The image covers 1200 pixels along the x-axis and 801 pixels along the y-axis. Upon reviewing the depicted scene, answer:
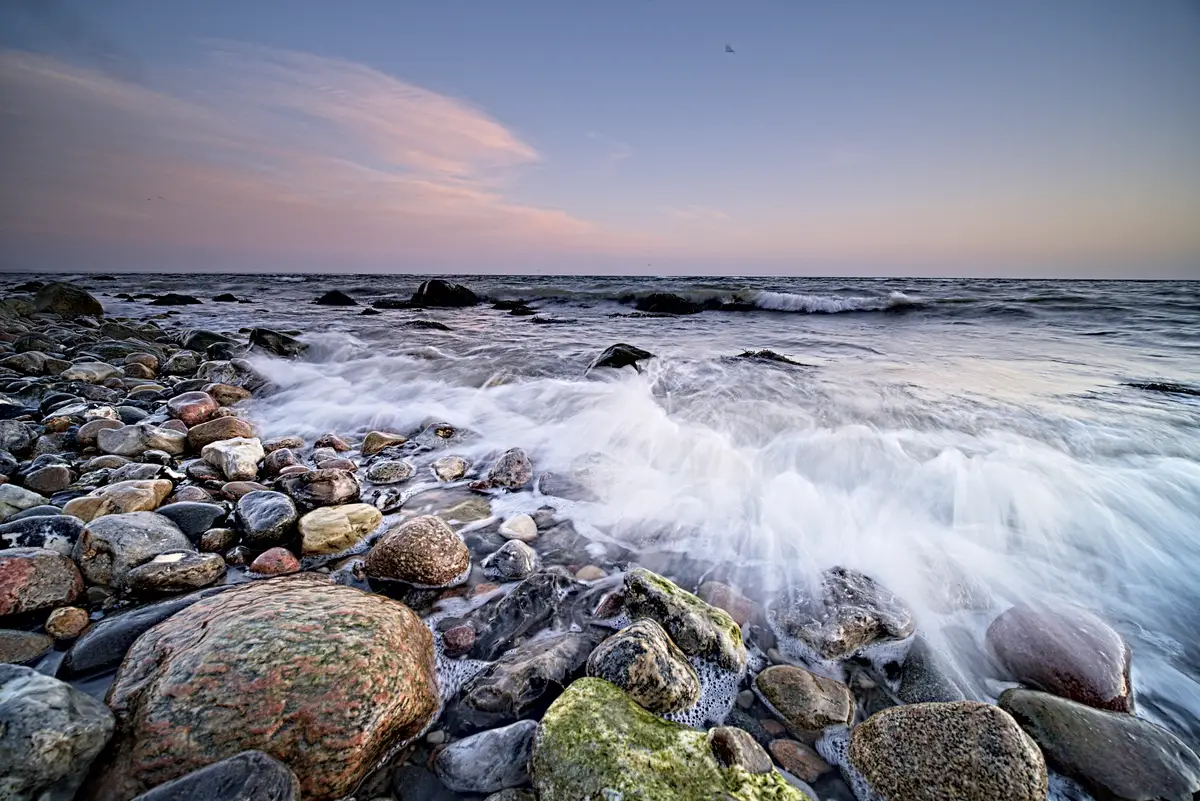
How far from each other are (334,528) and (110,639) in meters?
0.96

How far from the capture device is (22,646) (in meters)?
1.82

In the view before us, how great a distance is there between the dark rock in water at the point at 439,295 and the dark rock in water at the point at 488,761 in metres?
20.4

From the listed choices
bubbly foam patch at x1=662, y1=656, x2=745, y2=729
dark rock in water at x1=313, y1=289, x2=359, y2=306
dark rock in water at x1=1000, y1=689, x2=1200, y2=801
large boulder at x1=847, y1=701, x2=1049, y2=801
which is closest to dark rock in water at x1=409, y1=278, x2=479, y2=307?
dark rock in water at x1=313, y1=289, x2=359, y2=306

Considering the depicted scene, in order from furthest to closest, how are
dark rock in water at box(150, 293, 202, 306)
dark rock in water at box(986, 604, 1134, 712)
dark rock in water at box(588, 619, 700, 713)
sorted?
dark rock in water at box(150, 293, 202, 306)
dark rock in water at box(986, 604, 1134, 712)
dark rock in water at box(588, 619, 700, 713)

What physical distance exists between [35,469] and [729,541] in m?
Answer: 4.60

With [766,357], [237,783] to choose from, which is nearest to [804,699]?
[237,783]

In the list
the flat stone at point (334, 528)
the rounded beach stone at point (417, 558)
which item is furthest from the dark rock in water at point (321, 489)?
the rounded beach stone at point (417, 558)

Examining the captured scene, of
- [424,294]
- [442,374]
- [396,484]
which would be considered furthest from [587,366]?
[424,294]

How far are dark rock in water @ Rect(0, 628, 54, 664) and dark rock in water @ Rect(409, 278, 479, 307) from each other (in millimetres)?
19531

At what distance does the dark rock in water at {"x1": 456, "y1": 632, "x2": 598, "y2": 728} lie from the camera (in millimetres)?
1726

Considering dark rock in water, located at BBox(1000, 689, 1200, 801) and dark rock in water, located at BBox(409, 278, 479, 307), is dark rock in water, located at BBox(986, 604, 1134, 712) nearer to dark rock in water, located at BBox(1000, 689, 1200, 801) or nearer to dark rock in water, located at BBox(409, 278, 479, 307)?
dark rock in water, located at BBox(1000, 689, 1200, 801)

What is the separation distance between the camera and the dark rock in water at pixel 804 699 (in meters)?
1.76

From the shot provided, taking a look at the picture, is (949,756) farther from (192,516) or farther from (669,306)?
(669,306)

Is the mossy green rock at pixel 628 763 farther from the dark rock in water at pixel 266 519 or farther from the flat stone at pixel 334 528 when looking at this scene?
the dark rock in water at pixel 266 519
